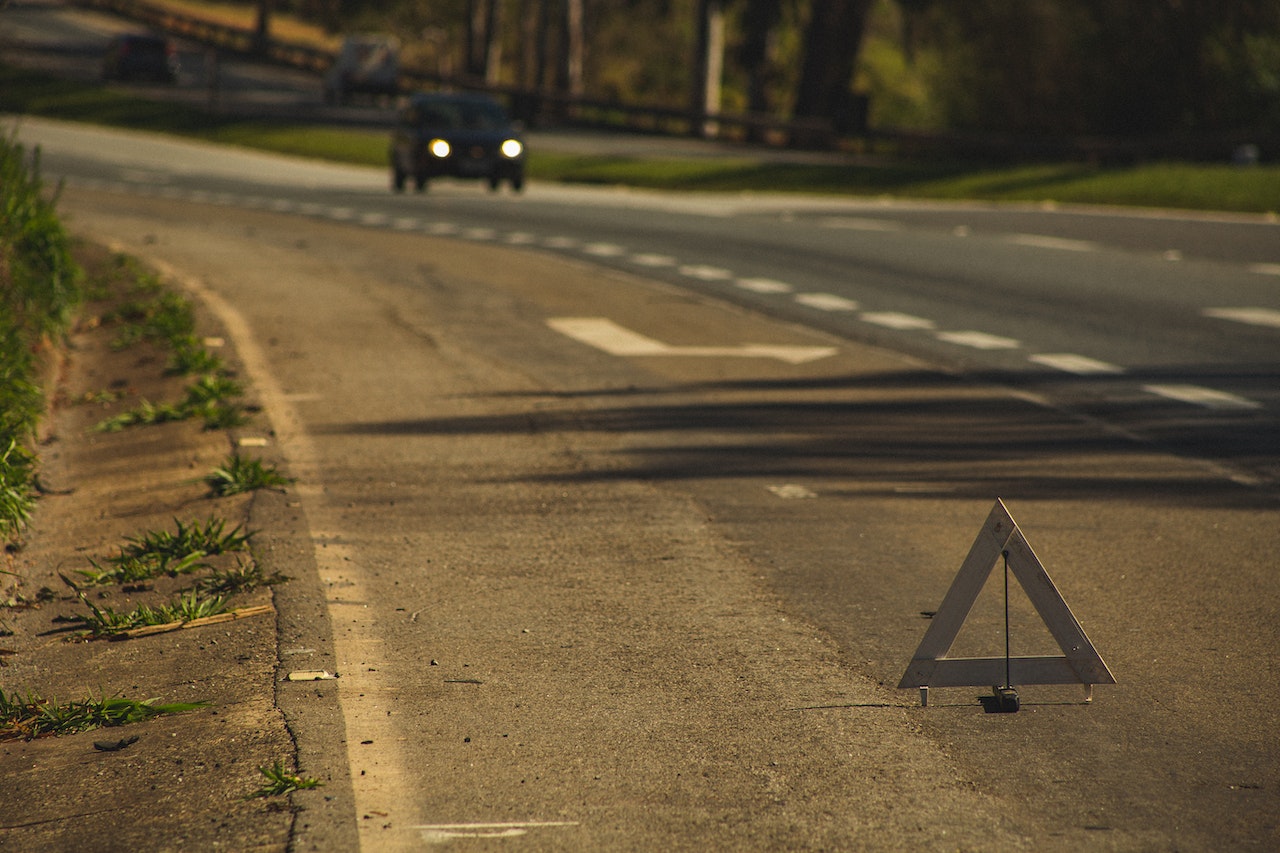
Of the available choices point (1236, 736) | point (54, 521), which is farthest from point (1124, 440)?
point (54, 521)

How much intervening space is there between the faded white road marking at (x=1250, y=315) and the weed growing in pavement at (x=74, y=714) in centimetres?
1198

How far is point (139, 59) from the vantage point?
67125 mm

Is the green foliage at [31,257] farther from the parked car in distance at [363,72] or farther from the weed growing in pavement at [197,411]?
the parked car in distance at [363,72]

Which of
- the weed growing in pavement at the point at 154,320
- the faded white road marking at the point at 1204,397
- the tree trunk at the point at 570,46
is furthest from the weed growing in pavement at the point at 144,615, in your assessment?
the tree trunk at the point at 570,46

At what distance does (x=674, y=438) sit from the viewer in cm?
977

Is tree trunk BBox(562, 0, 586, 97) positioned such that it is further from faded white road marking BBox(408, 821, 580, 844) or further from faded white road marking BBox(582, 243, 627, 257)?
faded white road marking BBox(408, 821, 580, 844)

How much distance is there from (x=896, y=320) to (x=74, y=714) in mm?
11149

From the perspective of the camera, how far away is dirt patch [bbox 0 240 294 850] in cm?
445

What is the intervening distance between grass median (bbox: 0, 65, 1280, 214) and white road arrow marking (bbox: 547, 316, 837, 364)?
29.6 ft

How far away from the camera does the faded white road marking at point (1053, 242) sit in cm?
2235

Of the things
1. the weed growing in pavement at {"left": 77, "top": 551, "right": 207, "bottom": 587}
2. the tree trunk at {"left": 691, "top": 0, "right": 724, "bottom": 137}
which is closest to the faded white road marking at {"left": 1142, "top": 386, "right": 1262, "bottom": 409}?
the weed growing in pavement at {"left": 77, "top": 551, "right": 207, "bottom": 587}

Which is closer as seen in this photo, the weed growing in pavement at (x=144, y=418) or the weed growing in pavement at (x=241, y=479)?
the weed growing in pavement at (x=241, y=479)

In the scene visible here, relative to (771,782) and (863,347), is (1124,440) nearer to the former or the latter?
(863,347)

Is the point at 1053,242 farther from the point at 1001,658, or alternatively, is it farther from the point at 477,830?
the point at 477,830
